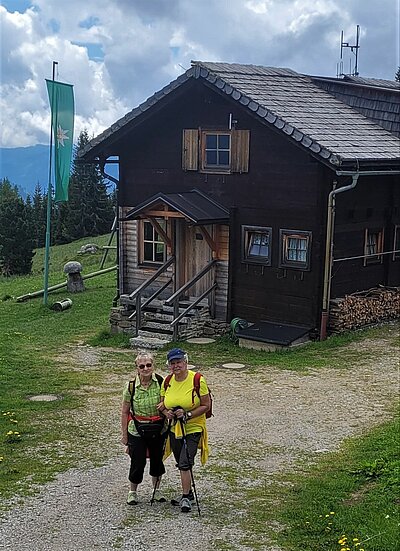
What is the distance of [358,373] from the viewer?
49.0ft

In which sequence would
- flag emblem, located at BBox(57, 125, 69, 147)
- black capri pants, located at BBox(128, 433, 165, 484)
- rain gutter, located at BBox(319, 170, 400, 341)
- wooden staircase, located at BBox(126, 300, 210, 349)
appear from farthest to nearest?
flag emblem, located at BBox(57, 125, 69, 147)
wooden staircase, located at BBox(126, 300, 210, 349)
rain gutter, located at BBox(319, 170, 400, 341)
black capri pants, located at BBox(128, 433, 165, 484)

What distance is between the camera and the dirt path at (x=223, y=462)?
25.1 ft

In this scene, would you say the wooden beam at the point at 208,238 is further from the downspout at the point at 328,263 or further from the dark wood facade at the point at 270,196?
the downspout at the point at 328,263

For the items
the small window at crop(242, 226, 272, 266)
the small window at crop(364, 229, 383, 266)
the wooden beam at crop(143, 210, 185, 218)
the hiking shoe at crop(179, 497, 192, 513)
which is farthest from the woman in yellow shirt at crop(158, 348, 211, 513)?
the small window at crop(364, 229, 383, 266)

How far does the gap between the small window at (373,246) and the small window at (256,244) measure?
2.40 m

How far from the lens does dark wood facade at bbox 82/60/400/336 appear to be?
17875mm

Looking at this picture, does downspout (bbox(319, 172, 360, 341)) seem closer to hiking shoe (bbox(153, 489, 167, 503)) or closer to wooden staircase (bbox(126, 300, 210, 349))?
wooden staircase (bbox(126, 300, 210, 349))

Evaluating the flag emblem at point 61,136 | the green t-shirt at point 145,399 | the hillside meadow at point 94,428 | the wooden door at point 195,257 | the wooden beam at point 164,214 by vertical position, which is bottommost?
the hillside meadow at point 94,428

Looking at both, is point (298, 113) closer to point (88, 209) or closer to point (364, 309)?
point (364, 309)

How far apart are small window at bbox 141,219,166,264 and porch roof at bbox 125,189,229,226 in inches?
47.2

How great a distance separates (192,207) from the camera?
736 inches

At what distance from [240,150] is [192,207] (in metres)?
1.72

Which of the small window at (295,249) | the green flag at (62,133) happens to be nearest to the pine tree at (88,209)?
the green flag at (62,133)

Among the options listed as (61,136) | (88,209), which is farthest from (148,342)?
(88,209)
